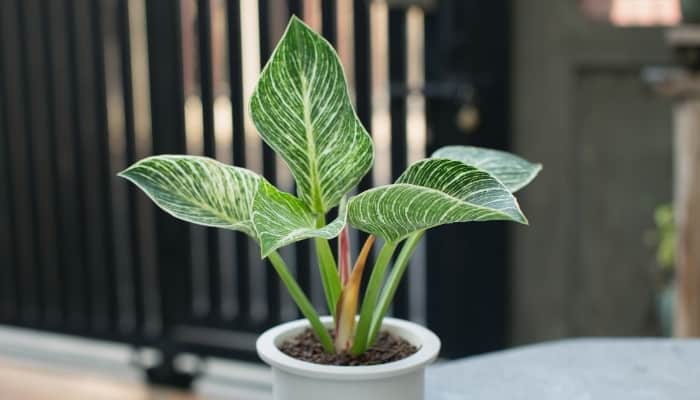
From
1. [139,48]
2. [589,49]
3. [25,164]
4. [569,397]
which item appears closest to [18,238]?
[25,164]

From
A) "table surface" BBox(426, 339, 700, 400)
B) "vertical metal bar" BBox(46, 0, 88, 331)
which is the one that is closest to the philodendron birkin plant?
"table surface" BBox(426, 339, 700, 400)

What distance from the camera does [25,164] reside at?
288 centimetres

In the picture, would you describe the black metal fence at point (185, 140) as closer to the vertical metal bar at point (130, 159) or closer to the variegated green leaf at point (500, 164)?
the vertical metal bar at point (130, 159)

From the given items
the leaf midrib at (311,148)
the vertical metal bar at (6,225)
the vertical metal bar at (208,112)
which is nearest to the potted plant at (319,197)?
the leaf midrib at (311,148)

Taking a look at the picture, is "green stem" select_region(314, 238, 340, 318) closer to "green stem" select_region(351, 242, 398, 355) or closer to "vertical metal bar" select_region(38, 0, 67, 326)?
"green stem" select_region(351, 242, 398, 355)

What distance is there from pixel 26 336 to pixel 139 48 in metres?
1.08

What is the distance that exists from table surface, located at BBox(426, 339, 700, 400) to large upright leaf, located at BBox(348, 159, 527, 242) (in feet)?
0.84

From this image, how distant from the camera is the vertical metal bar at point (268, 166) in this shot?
94.3 inches

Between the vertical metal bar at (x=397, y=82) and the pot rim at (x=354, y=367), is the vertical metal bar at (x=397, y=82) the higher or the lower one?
the higher one

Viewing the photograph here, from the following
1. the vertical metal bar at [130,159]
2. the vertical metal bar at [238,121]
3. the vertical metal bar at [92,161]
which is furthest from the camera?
the vertical metal bar at [92,161]

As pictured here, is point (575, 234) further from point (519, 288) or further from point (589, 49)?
point (589, 49)

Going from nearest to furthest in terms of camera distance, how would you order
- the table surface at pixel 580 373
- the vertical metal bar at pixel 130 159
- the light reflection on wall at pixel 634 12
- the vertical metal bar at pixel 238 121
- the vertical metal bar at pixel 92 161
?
1. the table surface at pixel 580 373
2. the light reflection on wall at pixel 634 12
3. the vertical metal bar at pixel 238 121
4. the vertical metal bar at pixel 130 159
5. the vertical metal bar at pixel 92 161

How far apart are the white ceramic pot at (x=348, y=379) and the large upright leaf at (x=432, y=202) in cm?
9

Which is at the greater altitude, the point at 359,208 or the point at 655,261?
the point at 359,208
